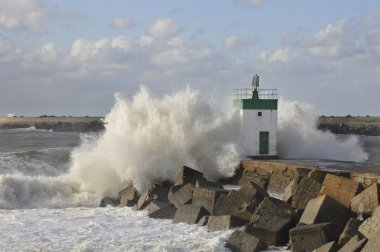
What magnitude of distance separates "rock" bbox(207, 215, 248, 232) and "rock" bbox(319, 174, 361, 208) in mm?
1529

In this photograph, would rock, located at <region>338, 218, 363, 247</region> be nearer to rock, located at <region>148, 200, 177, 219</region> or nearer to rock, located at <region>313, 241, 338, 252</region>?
rock, located at <region>313, 241, 338, 252</region>

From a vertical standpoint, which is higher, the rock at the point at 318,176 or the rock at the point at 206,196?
the rock at the point at 318,176

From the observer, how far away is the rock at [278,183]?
1273 centimetres

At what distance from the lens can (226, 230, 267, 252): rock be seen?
7.54m

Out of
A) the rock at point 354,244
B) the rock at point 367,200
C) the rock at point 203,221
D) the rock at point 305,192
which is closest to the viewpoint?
the rock at point 354,244

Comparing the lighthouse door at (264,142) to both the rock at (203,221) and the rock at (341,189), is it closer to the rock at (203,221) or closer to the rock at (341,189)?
the rock at (341,189)

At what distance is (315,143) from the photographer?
19734 mm

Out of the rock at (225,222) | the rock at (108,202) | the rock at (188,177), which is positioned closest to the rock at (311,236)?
the rock at (225,222)

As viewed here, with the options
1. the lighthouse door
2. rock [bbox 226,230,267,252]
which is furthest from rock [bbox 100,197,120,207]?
the lighthouse door

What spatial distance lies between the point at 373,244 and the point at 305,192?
3007 mm

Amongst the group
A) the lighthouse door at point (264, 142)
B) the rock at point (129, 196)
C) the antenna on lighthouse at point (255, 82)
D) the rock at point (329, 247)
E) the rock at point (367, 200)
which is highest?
the antenna on lighthouse at point (255, 82)

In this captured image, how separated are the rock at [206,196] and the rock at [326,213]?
7.02 feet

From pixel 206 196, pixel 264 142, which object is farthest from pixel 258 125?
pixel 206 196

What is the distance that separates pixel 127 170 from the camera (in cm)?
1421
